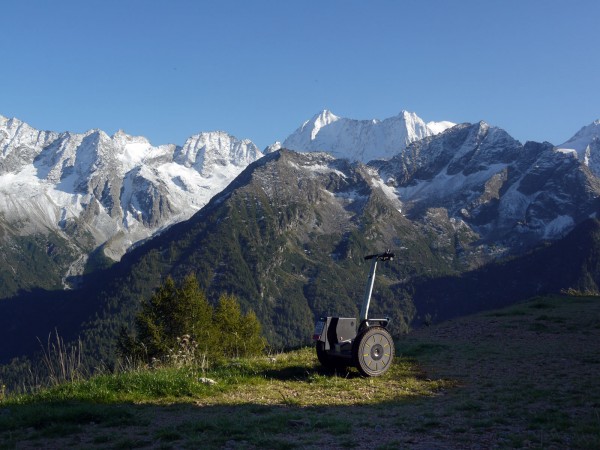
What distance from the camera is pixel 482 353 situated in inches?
821

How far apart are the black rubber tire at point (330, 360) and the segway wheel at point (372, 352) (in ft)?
2.08

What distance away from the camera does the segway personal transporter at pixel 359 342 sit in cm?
1622

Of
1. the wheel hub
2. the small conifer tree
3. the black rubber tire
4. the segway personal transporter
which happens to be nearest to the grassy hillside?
the black rubber tire

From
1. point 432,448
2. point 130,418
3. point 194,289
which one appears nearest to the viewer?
point 432,448

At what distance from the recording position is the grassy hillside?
9.98 metres

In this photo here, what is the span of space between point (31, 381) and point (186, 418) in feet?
18.5

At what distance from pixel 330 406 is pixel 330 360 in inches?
152

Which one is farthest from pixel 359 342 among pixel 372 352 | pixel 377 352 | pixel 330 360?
pixel 330 360

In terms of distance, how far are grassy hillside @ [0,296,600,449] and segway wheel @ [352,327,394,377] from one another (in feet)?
1.20

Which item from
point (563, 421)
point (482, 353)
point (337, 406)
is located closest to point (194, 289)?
point (482, 353)

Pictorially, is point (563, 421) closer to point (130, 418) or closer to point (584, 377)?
point (584, 377)

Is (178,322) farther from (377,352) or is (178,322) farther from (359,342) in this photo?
(359,342)

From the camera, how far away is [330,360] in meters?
17.1

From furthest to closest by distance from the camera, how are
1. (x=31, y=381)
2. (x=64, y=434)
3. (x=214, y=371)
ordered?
(x=214, y=371) < (x=31, y=381) < (x=64, y=434)
